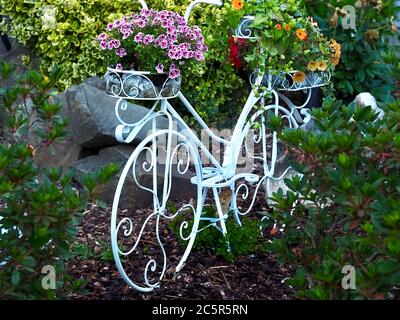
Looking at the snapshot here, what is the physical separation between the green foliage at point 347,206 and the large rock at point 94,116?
1967 millimetres

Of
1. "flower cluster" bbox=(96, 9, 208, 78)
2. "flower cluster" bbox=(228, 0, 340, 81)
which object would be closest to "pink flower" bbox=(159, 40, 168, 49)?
"flower cluster" bbox=(96, 9, 208, 78)

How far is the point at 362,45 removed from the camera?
6027 millimetres

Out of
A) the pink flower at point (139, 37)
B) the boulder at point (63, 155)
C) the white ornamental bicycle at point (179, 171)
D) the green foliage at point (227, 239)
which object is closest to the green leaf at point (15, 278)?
the white ornamental bicycle at point (179, 171)

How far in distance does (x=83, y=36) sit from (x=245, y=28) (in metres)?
2.18

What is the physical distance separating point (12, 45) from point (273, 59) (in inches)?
125

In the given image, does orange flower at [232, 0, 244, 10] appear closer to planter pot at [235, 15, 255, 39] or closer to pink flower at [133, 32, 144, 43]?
planter pot at [235, 15, 255, 39]

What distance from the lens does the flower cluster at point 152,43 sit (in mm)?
3381

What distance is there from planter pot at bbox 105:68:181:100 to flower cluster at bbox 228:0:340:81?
54 cm

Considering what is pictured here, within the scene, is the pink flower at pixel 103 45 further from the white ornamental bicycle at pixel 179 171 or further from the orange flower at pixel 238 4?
the orange flower at pixel 238 4

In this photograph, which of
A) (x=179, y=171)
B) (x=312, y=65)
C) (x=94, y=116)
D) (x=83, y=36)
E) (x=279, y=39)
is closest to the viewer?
(x=279, y=39)

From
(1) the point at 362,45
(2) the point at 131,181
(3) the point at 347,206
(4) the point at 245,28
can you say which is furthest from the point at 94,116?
(3) the point at 347,206

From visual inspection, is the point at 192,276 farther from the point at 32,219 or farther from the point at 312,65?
the point at 32,219

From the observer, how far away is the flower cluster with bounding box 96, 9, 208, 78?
3.38m
